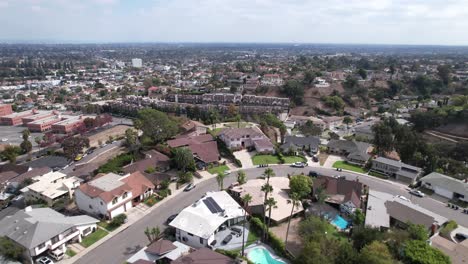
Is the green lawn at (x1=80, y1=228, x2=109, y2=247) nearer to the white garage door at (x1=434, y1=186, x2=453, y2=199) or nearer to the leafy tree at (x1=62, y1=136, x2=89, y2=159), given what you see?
the leafy tree at (x1=62, y1=136, x2=89, y2=159)

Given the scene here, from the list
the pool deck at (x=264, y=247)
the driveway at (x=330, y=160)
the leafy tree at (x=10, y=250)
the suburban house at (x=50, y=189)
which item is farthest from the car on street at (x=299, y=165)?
the leafy tree at (x=10, y=250)

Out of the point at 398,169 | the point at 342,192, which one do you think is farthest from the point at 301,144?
the point at 342,192

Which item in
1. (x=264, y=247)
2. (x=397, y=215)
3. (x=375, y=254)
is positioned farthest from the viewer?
(x=397, y=215)

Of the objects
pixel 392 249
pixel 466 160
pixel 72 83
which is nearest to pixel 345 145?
pixel 466 160

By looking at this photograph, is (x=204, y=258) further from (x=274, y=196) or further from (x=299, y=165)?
(x=299, y=165)

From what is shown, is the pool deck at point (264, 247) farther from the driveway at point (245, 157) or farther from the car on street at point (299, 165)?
the car on street at point (299, 165)

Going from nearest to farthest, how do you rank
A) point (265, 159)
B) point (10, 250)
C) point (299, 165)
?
point (10, 250), point (299, 165), point (265, 159)
